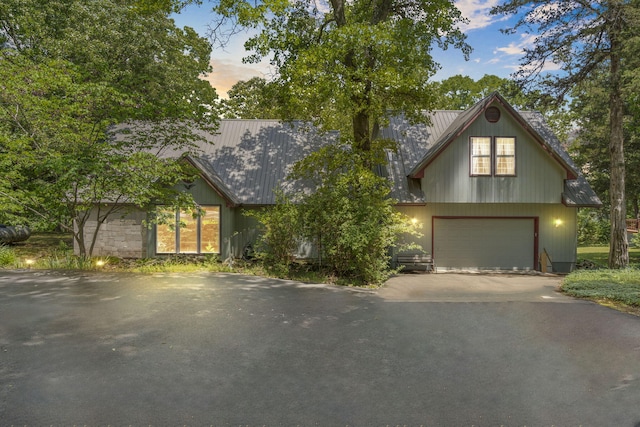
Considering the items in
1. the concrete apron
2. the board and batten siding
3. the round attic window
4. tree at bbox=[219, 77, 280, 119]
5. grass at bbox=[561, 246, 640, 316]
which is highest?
tree at bbox=[219, 77, 280, 119]

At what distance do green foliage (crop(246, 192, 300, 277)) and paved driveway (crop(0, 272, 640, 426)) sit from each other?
136 inches

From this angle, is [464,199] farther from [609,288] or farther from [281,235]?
[281,235]

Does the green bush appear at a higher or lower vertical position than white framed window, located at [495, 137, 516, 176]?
lower

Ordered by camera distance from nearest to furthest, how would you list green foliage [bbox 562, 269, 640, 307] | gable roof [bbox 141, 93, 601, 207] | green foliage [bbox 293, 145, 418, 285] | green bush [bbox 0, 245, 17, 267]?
green foliage [bbox 562, 269, 640, 307] → green foliage [bbox 293, 145, 418, 285] → green bush [bbox 0, 245, 17, 267] → gable roof [bbox 141, 93, 601, 207]

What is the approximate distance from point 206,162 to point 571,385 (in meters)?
17.2

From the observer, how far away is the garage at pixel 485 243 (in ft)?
60.6

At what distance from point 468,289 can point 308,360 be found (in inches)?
318

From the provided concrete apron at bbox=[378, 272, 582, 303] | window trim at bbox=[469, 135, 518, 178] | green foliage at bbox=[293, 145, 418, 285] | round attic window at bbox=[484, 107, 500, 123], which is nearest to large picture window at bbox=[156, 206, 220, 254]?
green foliage at bbox=[293, 145, 418, 285]

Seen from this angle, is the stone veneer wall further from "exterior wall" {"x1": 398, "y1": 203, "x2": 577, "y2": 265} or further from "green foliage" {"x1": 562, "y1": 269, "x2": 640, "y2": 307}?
"green foliage" {"x1": 562, "y1": 269, "x2": 640, "y2": 307}

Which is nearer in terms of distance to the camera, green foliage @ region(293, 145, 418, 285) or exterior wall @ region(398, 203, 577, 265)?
green foliage @ region(293, 145, 418, 285)

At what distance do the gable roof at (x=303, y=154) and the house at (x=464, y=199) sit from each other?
6 cm

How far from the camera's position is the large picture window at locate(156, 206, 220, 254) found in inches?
686

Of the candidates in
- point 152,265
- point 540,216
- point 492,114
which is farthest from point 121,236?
point 540,216

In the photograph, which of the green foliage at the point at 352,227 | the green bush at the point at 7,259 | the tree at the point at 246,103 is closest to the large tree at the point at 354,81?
the green foliage at the point at 352,227
